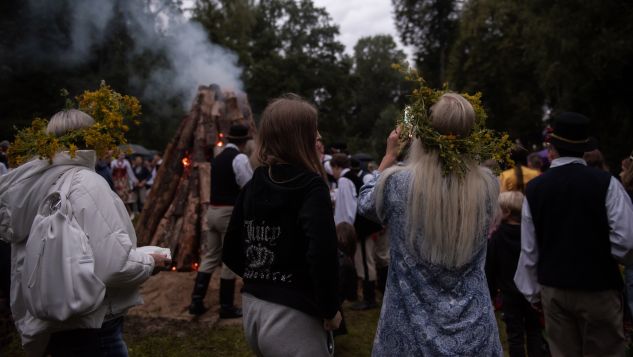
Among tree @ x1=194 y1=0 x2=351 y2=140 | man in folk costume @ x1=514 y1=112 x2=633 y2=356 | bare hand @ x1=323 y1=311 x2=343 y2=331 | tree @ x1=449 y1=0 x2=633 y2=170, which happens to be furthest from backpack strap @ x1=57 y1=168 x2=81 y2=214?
tree @ x1=194 y1=0 x2=351 y2=140

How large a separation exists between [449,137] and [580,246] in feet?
5.53

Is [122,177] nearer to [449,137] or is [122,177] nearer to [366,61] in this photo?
[449,137]

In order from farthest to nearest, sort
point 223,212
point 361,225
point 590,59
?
point 590,59 → point 361,225 → point 223,212

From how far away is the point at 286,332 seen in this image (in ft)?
9.07

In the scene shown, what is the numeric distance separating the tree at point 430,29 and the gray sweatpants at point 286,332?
132ft

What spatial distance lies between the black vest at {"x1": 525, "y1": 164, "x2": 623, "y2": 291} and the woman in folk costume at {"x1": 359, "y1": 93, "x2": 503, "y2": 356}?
1.29m

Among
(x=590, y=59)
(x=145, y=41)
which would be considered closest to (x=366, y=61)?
(x=590, y=59)

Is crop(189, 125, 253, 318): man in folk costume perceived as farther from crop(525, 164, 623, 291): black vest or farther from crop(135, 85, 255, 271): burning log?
crop(525, 164, 623, 291): black vest

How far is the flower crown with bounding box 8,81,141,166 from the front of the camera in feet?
10.2

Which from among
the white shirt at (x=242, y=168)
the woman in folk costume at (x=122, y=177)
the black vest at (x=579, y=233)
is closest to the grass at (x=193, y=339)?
the white shirt at (x=242, y=168)

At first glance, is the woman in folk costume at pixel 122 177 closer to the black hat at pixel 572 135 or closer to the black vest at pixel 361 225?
the black vest at pixel 361 225

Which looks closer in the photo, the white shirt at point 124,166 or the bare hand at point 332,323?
the bare hand at point 332,323

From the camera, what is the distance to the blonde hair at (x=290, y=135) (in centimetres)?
290

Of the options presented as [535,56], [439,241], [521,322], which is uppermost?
[535,56]
